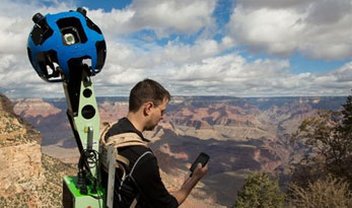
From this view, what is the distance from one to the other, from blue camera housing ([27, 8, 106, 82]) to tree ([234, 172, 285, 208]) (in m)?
38.5

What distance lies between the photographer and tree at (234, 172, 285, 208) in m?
40.7

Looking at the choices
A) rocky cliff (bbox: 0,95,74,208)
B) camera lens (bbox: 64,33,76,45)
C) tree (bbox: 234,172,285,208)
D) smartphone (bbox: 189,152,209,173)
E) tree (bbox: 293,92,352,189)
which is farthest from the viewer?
rocky cliff (bbox: 0,95,74,208)

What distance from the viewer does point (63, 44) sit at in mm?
3936

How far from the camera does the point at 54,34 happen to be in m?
3.92

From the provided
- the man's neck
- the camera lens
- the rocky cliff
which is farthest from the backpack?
the rocky cliff

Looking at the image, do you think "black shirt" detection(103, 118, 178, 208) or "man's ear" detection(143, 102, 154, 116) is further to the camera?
"man's ear" detection(143, 102, 154, 116)

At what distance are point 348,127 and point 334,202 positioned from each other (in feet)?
47.9

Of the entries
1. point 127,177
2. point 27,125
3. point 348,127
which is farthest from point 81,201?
point 27,125

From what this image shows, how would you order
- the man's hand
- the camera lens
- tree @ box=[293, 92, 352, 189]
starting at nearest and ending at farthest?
the camera lens
the man's hand
tree @ box=[293, 92, 352, 189]

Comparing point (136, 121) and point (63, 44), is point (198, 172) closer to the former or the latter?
point (136, 121)

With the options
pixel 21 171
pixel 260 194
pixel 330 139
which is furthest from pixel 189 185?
pixel 21 171

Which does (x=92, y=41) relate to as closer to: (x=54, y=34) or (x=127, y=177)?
(x=54, y=34)

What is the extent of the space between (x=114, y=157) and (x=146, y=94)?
80cm

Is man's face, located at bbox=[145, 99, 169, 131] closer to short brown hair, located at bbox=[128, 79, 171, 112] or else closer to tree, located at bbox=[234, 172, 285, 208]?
short brown hair, located at bbox=[128, 79, 171, 112]
